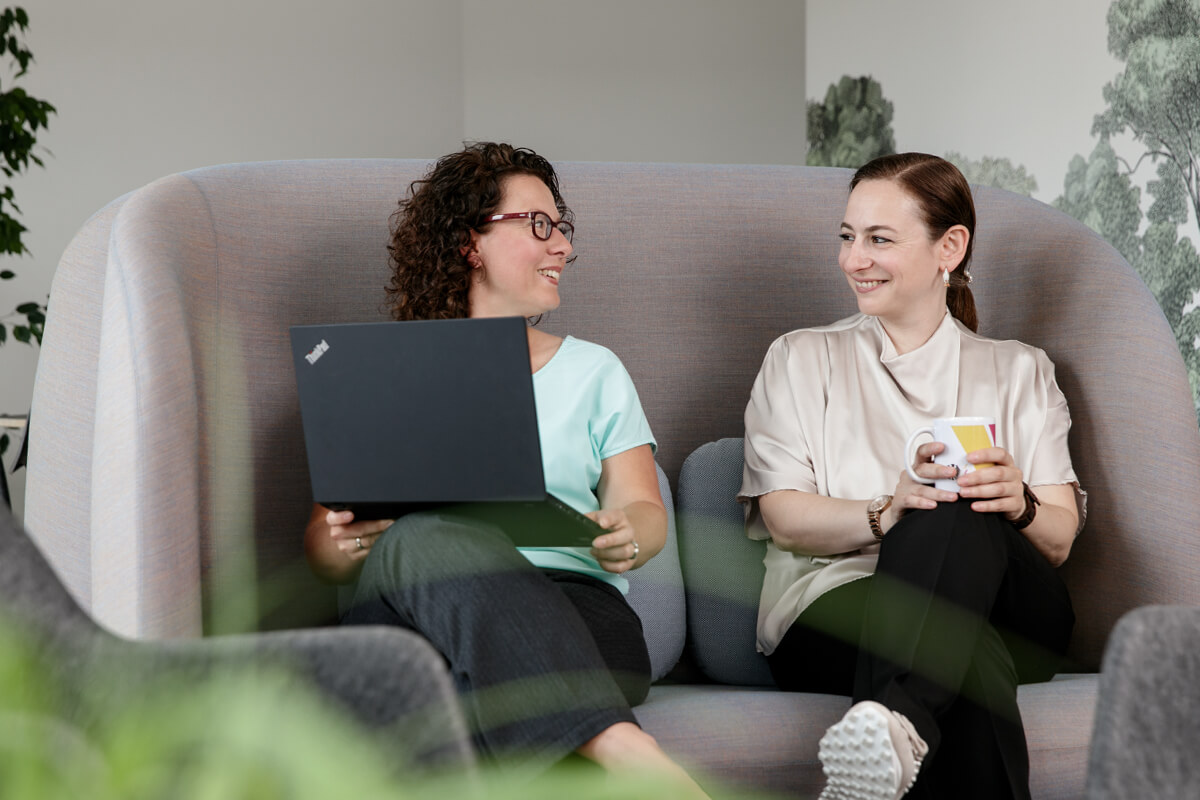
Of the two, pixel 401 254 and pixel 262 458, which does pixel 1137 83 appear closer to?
pixel 401 254

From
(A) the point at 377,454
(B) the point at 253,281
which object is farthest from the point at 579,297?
(A) the point at 377,454

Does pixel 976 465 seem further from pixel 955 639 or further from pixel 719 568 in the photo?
pixel 719 568

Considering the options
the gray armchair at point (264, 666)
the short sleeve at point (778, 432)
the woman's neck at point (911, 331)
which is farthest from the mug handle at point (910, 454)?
the gray armchair at point (264, 666)

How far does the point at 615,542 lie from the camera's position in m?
→ 1.54

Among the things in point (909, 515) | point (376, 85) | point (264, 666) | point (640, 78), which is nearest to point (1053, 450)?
point (909, 515)

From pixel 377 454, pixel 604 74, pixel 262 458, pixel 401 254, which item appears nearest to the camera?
pixel 377 454

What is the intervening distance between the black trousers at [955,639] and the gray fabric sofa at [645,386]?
0.32 feet

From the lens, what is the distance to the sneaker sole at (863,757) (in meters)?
1.31

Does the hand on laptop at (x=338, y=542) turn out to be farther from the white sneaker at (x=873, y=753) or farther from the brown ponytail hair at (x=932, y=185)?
the brown ponytail hair at (x=932, y=185)

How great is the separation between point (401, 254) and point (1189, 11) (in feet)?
5.39

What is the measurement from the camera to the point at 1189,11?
231 centimetres

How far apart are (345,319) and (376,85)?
3.85 meters

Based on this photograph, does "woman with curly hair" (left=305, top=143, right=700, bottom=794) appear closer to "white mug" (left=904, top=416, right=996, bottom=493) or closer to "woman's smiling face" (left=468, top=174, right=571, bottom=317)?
"woman's smiling face" (left=468, top=174, right=571, bottom=317)

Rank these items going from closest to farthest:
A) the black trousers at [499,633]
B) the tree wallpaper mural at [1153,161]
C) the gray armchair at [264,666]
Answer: the gray armchair at [264,666]
the black trousers at [499,633]
the tree wallpaper mural at [1153,161]
